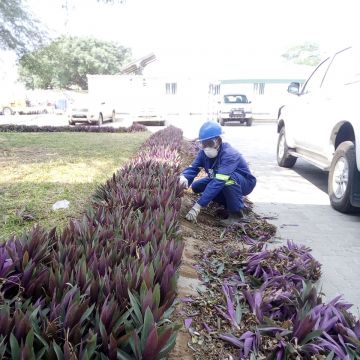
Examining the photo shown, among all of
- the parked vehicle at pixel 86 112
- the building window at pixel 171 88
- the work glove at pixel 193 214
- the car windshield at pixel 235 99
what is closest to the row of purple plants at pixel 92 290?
the work glove at pixel 193 214

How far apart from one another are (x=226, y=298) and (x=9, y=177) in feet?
13.5

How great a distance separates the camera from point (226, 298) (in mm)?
2395

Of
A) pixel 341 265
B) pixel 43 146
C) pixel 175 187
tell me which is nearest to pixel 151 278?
pixel 175 187

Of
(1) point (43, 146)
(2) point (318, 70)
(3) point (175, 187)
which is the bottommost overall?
(1) point (43, 146)

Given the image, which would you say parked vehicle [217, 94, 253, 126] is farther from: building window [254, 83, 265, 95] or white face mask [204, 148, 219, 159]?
white face mask [204, 148, 219, 159]

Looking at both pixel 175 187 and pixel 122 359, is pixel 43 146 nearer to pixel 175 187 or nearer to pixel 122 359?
pixel 175 187

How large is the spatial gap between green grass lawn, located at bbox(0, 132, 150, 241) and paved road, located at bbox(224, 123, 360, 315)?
238cm

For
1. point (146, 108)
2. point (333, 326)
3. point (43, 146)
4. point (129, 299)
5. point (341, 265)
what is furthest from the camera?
point (146, 108)

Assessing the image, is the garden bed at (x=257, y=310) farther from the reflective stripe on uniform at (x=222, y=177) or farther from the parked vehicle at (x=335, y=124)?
the parked vehicle at (x=335, y=124)

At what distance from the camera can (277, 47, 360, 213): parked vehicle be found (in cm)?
450

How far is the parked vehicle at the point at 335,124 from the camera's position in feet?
14.8

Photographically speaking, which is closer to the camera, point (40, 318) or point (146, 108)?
point (40, 318)

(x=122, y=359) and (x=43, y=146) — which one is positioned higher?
(x=122, y=359)

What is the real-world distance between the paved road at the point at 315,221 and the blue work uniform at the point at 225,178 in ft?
2.12
